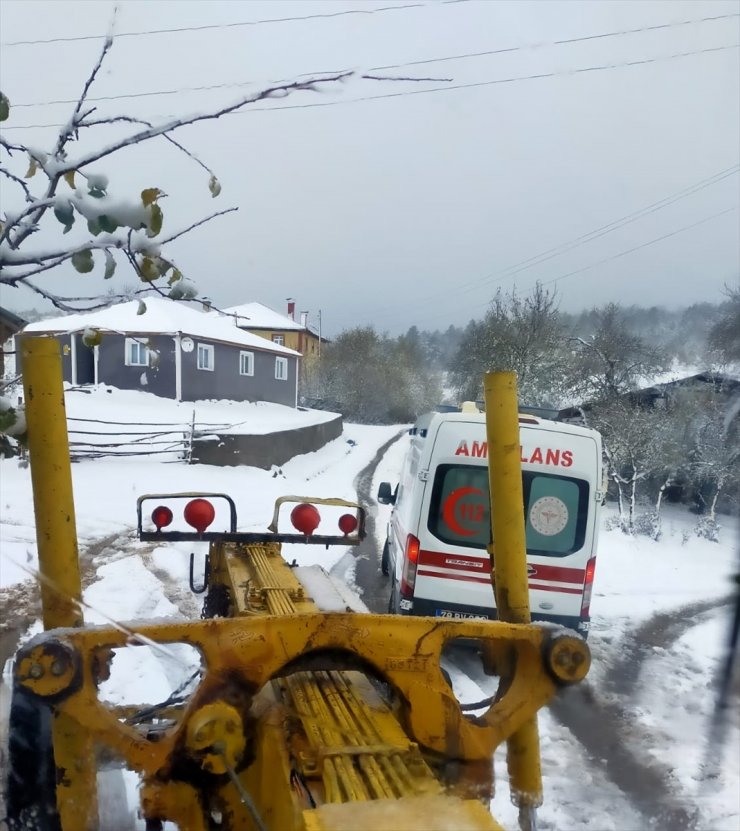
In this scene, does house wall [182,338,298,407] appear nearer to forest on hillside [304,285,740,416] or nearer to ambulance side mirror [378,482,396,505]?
forest on hillside [304,285,740,416]

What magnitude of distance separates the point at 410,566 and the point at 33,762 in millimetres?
4411

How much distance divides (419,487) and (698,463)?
32.3ft

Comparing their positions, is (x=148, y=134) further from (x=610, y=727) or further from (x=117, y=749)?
(x=610, y=727)

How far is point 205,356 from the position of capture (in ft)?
88.8

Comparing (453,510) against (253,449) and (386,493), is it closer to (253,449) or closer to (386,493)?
(386,493)

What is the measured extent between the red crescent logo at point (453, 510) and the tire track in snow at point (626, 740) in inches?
63.4

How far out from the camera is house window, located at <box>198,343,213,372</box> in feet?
87.4

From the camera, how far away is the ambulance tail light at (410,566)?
6.04 meters

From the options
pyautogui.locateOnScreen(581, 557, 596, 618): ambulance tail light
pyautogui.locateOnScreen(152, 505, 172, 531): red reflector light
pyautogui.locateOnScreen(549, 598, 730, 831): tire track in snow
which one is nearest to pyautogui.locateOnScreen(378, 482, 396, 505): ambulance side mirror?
pyautogui.locateOnScreen(581, 557, 596, 618): ambulance tail light

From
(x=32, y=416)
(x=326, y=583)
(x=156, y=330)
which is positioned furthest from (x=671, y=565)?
(x=156, y=330)

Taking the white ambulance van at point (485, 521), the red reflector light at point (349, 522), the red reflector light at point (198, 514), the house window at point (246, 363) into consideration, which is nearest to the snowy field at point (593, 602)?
the red reflector light at point (198, 514)

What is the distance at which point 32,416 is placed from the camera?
5.73 feet

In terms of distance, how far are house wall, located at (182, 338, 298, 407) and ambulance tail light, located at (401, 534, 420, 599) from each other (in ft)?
64.2

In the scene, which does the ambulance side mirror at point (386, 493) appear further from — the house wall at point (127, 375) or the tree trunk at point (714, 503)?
the house wall at point (127, 375)
